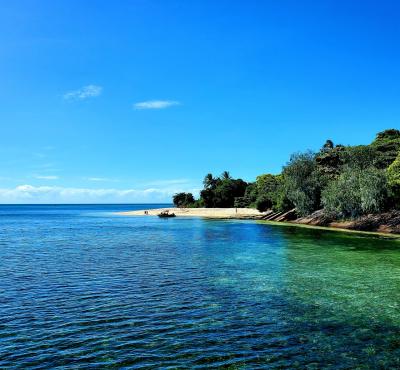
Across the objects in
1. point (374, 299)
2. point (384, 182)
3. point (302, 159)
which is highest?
point (302, 159)

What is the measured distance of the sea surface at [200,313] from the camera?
1383 centimetres

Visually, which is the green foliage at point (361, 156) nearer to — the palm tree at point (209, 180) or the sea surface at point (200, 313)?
the sea surface at point (200, 313)

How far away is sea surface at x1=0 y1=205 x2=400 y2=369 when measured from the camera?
1383 centimetres

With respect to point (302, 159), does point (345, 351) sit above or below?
below

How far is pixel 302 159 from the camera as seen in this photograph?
9306 cm

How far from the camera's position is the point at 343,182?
236ft

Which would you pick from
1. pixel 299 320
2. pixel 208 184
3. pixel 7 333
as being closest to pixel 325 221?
pixel 299 320

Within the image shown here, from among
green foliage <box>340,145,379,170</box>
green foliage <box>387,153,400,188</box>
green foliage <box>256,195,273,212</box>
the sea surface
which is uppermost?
green foliage <box>340,145,379,170</box>

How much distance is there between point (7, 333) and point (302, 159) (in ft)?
276

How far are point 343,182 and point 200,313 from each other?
5921 cm

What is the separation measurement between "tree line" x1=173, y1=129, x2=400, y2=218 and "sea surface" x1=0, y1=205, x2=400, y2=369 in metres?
32.0

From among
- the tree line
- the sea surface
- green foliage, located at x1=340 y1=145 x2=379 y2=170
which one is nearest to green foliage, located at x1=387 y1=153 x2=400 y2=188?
the tree line

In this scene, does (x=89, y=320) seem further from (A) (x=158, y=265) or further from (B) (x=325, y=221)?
(B) (x=325, y=221)

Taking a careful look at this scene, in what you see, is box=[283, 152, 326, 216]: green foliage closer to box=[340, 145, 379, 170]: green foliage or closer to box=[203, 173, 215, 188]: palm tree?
box=[340, 145, 379, 170]: green foliage
